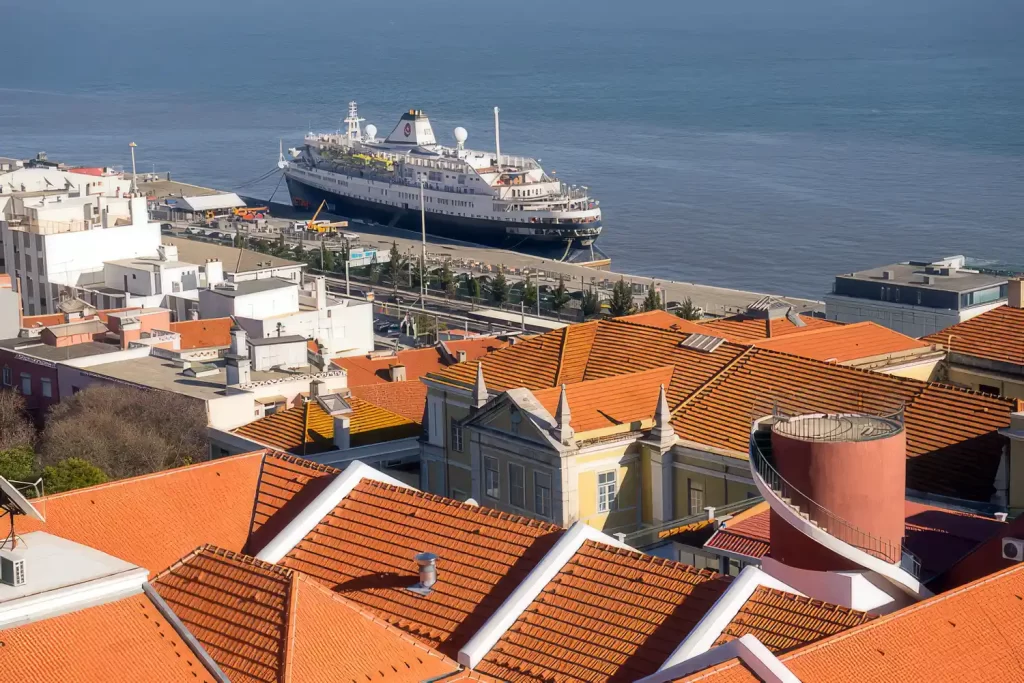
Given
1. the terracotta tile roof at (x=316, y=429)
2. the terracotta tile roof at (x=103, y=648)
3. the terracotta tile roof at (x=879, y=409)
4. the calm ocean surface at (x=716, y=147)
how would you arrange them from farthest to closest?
the calm ocean surface at (x=716, y=147) → the terracotta tile roof at (x=316, y=429) → the terracotta tile roof at (x=879, y=409) → the terracotta tile roof at (x=103, y=648)

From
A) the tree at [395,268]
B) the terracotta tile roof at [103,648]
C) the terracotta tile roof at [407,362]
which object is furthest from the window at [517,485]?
the tree at [395,268]

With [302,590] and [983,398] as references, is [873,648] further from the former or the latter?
[983,398]

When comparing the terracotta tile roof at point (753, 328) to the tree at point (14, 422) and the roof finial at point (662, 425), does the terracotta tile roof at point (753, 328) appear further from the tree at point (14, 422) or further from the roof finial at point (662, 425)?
the tree at point (14, 422)

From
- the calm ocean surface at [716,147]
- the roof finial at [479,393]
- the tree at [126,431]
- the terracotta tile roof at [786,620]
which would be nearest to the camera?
the terracotta tile roof at [786,620]

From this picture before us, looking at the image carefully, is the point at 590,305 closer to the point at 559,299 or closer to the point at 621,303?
the point at 559,299

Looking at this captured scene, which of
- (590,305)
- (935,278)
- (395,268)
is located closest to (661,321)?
(935,278)

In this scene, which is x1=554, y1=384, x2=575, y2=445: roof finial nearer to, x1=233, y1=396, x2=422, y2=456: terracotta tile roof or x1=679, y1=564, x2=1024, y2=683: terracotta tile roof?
x1=233, y1=396, x2=422, y2=456: terracotta tile roof
